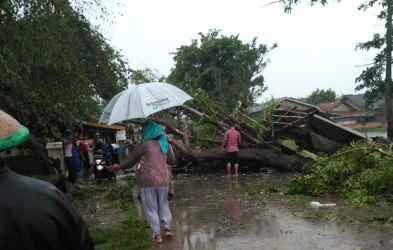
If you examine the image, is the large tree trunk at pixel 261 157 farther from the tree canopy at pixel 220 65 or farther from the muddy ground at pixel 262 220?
the tree canopy at pixel 220 65

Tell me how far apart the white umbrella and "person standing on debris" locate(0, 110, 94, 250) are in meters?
4.58

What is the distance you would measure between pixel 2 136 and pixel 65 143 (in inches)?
516

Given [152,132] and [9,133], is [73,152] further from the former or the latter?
[9,133]

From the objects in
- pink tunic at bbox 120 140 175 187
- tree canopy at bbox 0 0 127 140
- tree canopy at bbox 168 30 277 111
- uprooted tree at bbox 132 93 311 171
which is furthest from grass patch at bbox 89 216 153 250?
tree canopy at bbox 168 30 277 111

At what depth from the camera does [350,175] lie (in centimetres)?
1012

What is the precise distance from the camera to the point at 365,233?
644cm

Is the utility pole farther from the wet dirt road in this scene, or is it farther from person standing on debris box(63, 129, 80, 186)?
the wet dirt road

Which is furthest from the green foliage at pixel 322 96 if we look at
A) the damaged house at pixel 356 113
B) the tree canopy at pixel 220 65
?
the tree canopy at pixel 220 65

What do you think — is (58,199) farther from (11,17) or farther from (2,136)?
(11,17)

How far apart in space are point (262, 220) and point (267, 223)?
0.25m

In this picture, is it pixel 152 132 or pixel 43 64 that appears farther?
pixel 43 64

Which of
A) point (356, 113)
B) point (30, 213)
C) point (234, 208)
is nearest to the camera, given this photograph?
point (30, 213)

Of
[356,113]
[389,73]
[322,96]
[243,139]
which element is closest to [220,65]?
[389,73]

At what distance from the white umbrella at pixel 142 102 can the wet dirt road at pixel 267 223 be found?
185 cm
